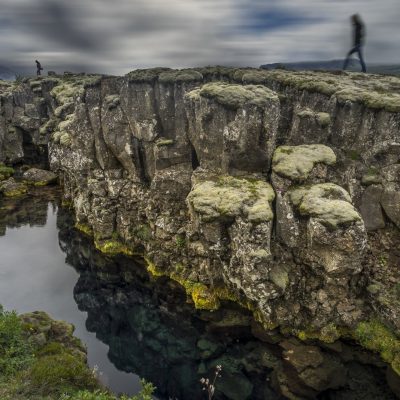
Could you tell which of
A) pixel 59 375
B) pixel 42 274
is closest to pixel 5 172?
pixel 42 274

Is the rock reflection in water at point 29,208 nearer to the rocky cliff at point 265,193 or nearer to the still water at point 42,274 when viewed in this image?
the still water at point 42,274

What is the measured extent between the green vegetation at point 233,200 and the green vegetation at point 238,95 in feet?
26.3

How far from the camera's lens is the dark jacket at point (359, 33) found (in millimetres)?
41219

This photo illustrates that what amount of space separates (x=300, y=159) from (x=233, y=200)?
26.2ft

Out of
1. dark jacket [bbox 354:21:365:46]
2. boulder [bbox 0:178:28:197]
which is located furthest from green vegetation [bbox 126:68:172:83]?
boulder [bbox 0:178:28:197]

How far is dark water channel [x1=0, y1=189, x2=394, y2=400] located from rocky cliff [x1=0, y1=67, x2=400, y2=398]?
2.30 m

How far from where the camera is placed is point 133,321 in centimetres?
4069

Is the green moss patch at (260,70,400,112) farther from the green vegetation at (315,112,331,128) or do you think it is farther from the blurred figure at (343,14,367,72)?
the blurred figure at (343,14,367,72)

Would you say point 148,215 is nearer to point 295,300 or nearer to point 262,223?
point 262,223

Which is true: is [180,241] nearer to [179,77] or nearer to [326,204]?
[326,204]

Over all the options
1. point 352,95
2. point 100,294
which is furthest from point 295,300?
point 100,294

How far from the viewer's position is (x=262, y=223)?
33.3 meters

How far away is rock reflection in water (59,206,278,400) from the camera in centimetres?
3106

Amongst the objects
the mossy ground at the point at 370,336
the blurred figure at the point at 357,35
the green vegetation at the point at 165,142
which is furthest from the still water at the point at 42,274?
the blurred figure at the point at 357,35
